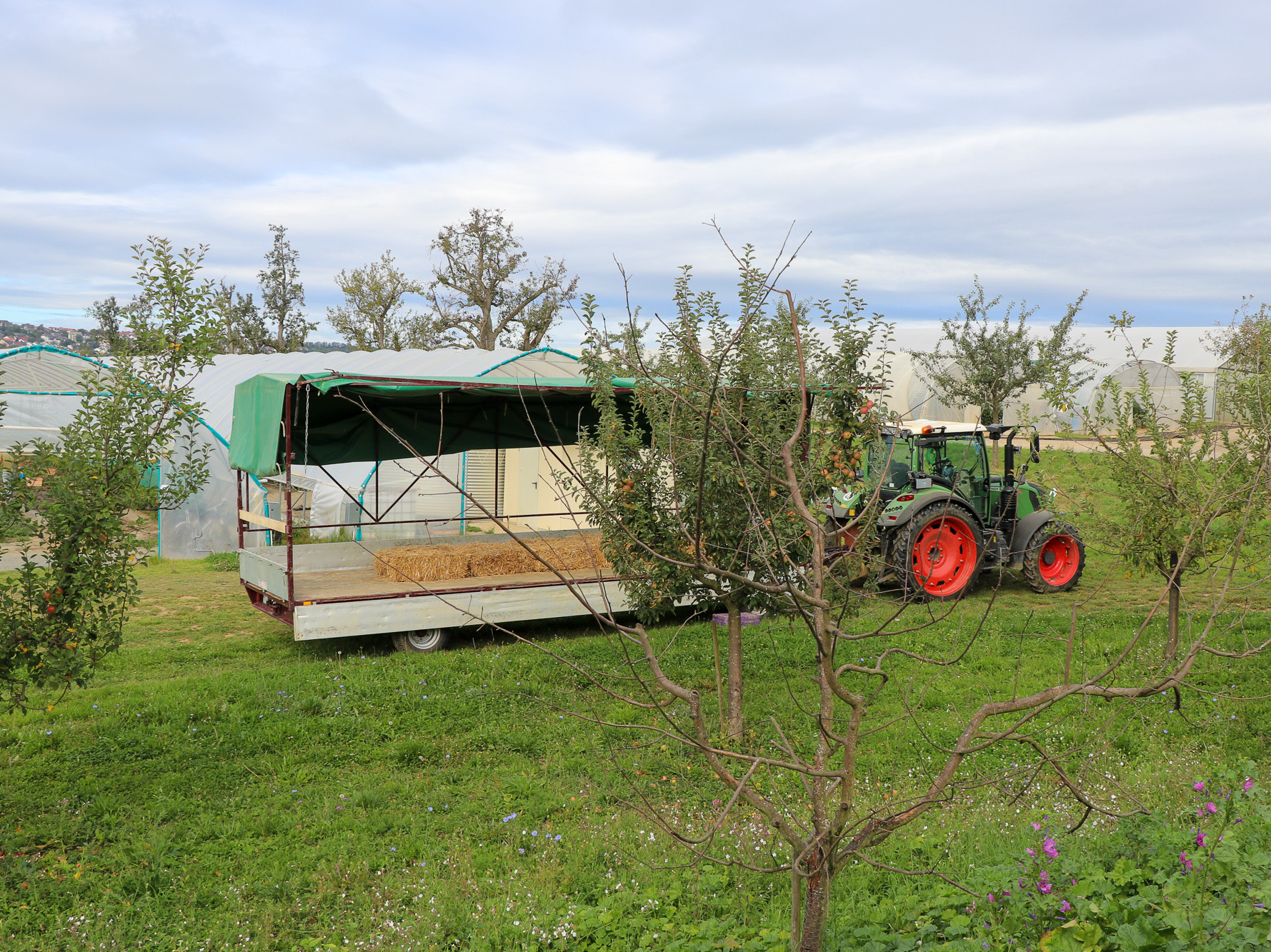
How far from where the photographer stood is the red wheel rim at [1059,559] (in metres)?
12.0

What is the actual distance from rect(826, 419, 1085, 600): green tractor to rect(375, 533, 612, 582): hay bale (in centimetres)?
326

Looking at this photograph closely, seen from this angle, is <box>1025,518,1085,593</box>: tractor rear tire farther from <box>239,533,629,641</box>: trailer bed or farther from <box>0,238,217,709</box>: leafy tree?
<box>0,238,217,709</box>: leafy tree

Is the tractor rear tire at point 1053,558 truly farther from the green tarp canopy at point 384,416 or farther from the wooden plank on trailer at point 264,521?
the wooden plank on trailer at point 264,521

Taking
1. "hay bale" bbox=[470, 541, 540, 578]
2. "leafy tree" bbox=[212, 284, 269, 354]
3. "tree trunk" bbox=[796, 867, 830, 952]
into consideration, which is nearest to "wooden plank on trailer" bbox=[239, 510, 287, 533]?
"hay bale" bbox=[470, 541, 540, 578]

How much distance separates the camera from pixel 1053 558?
12219 mm

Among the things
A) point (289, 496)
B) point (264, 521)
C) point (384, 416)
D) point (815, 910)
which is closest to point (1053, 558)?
point (384, 416)

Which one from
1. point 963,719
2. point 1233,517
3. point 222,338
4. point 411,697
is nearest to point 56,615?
point 222,338

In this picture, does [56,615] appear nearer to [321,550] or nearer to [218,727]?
[218,727]

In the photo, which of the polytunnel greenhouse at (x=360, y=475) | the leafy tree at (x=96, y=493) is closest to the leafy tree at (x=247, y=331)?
the polytunnel greenhouse at (x=360, y=475)

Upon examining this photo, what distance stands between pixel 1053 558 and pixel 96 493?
37.0 feet

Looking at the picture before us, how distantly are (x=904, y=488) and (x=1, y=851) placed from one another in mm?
9524

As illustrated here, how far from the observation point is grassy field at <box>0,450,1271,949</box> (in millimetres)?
4039

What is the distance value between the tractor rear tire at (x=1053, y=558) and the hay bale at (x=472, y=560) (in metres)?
5.59

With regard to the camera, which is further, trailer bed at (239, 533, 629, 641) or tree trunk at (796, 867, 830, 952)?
trailer bed at (239, 533, 629, 641)
